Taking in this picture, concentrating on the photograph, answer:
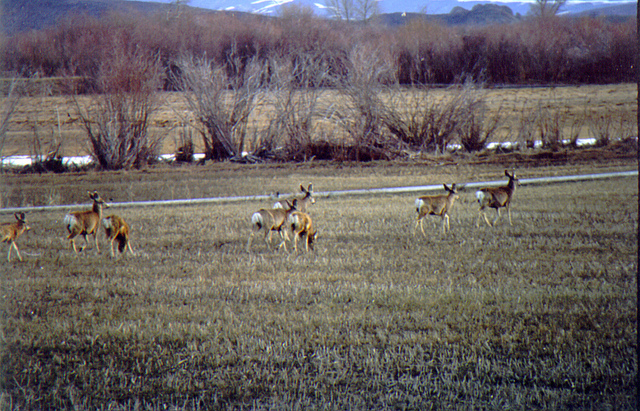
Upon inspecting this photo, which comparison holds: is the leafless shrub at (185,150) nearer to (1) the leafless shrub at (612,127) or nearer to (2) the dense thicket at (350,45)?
(2) the dense thicket at (350,45)

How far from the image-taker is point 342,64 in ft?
80.9

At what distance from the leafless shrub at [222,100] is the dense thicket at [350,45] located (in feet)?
2.58

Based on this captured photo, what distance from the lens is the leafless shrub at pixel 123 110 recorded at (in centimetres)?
2255

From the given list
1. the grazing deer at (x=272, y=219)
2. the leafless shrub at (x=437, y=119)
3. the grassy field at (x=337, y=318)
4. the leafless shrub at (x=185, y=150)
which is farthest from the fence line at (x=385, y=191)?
the leafless shrub at (x=185, y=150)

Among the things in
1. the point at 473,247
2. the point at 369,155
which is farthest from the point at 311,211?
the point at 369,155

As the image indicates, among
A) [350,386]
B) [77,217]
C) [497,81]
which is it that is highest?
[497,81]

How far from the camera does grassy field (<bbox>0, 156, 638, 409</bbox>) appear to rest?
13.5 feet

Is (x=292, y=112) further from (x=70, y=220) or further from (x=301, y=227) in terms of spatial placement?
(x=70, y=220)

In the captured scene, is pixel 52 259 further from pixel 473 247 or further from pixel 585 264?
pixel 585 264

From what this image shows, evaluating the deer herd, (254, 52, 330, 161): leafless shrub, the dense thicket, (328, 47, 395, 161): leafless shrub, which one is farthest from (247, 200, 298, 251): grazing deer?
(254, 52, 330, 161): leafless shrub

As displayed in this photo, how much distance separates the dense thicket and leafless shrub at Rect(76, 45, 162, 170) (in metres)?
0.67

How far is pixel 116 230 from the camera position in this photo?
814 cm

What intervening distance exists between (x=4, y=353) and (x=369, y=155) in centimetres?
2001

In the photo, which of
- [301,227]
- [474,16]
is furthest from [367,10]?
[301,227]
